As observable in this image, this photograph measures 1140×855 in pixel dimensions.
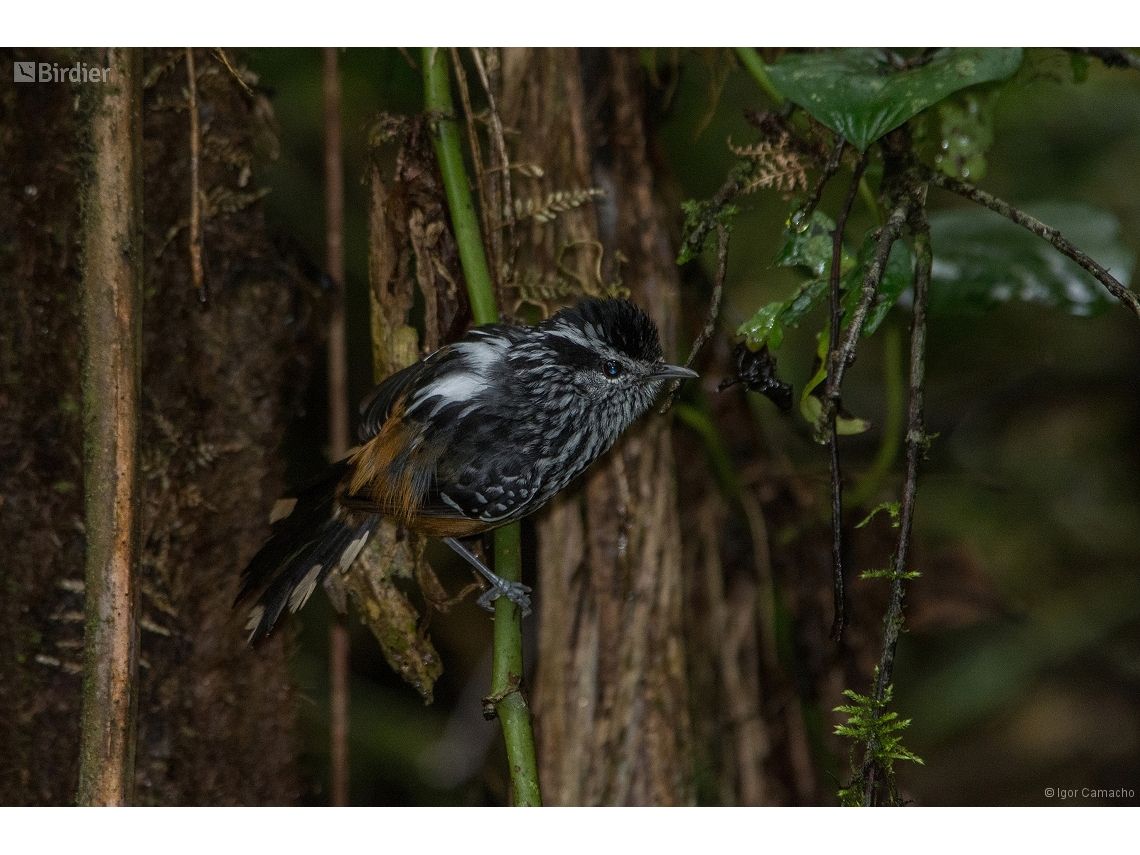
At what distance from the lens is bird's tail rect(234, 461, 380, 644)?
1.73m

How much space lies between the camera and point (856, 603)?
2.15 meters

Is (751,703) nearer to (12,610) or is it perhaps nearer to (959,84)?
(959,84)

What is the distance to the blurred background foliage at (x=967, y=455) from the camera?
1.90 metres

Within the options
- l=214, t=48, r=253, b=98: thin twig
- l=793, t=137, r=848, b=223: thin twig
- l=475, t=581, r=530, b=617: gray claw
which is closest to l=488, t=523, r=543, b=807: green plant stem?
l=475, t=581, r=530, b=617: gray claw

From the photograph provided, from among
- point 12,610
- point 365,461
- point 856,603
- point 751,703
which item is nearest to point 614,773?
point 751,703

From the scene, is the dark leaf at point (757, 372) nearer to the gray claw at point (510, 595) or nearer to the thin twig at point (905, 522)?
the thin twig at point (905, 522)

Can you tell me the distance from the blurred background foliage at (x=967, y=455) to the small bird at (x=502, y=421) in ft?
1.00

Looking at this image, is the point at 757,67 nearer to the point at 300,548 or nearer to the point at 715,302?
the point at 715,302

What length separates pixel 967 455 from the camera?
242 centimetres

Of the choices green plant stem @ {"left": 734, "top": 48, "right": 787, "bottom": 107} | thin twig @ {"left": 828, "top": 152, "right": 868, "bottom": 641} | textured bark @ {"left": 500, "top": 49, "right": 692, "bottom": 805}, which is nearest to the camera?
thin twig @ {"left": 828, "top": 152, "right": 868, "bottom": 641}

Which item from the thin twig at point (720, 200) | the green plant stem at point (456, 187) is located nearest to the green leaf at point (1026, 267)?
the thin twig at point (720, 200)

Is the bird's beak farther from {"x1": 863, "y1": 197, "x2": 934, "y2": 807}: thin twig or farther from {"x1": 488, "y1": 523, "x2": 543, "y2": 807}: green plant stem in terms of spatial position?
{"x1": 488, "y1": 523, "x2": 543, "y2": 807}: green plant stem

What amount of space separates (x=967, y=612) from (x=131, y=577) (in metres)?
1.92

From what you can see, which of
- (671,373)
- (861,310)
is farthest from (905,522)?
(671,373)
